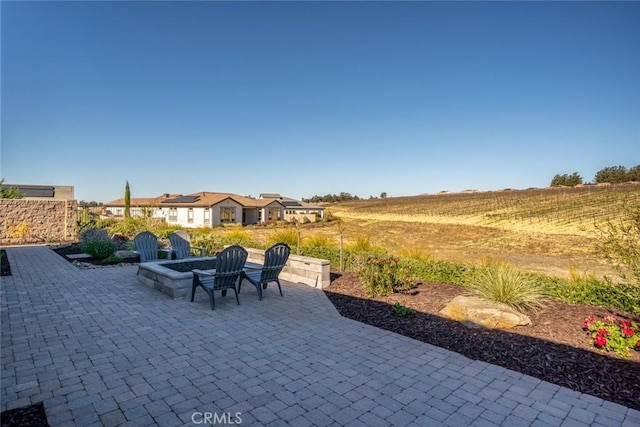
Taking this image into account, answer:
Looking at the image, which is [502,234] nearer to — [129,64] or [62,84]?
[129,64]

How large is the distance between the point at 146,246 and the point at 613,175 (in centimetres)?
6384

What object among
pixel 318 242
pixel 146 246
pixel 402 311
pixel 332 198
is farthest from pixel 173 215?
pixel 332 198

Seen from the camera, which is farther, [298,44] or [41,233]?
[41,233]

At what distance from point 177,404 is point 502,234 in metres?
25.2

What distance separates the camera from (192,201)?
35.4 m

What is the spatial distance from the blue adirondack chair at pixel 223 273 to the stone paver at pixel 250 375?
43 centimetres

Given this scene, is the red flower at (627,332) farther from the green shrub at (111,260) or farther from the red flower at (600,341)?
the green shrub at (111,260)

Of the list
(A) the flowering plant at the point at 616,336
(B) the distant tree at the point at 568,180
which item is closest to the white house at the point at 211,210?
(A) the flowering plant at the point at 616,336

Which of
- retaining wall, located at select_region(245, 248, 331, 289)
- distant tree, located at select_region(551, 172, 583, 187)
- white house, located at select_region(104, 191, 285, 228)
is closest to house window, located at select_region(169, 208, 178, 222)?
white house, located at select_region(104, 191, 285, 228)

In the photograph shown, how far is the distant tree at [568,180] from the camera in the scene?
57.9 meters

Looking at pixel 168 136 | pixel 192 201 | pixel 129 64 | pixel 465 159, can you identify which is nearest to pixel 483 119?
pixel 465 159

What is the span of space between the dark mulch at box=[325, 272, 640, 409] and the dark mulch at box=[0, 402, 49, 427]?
153 inches

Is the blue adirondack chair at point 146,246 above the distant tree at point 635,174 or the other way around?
the other way around

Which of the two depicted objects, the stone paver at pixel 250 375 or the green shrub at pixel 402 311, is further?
the green shrub at pixel 402 311
